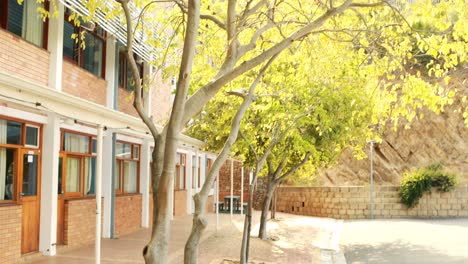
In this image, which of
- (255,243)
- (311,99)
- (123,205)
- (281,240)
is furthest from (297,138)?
(123,205)

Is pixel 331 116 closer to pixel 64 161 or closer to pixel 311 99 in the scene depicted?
pixel 311 99

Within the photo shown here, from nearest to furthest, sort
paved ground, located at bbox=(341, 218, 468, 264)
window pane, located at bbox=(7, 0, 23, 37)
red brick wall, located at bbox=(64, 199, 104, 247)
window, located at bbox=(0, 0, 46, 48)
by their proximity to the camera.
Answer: window, located at bbox=(0, 0, 46, 48), window pane, located at bbox=(7, 0, 23, 37), red brick wall, located at bbox=(64, 199, 104, 247), paved ground, located at bbox=(341, 218, 468, 264)

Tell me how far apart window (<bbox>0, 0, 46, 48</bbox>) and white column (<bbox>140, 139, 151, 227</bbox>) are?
7532mm

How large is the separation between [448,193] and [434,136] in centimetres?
1288

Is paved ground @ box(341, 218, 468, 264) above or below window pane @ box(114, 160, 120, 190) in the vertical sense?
below

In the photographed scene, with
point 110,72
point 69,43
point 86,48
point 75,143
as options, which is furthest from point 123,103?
point 69,43

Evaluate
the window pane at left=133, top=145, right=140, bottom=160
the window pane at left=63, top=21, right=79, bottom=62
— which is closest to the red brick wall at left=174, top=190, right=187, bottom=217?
the window pane at left=133, top=145, right=140, bottom=160

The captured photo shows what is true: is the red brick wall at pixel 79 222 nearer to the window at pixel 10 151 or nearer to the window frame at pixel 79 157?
the window frame at pixel 79 157

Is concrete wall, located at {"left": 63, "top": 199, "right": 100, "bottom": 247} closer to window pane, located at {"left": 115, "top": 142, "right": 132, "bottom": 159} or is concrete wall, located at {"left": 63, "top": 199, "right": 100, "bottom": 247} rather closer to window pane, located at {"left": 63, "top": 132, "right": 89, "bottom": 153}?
window pane, located at {"left": 63, "top": 132, "right": 89, "bottom": 153}

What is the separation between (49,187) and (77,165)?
2.12m

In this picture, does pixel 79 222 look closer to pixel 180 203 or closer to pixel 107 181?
pixel 107 181

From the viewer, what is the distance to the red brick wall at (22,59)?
32.5ft

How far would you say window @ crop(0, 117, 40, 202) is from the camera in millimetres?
10172

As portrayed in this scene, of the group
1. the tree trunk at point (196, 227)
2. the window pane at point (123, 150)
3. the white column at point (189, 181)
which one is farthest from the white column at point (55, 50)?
the white column at point (189, 181)
